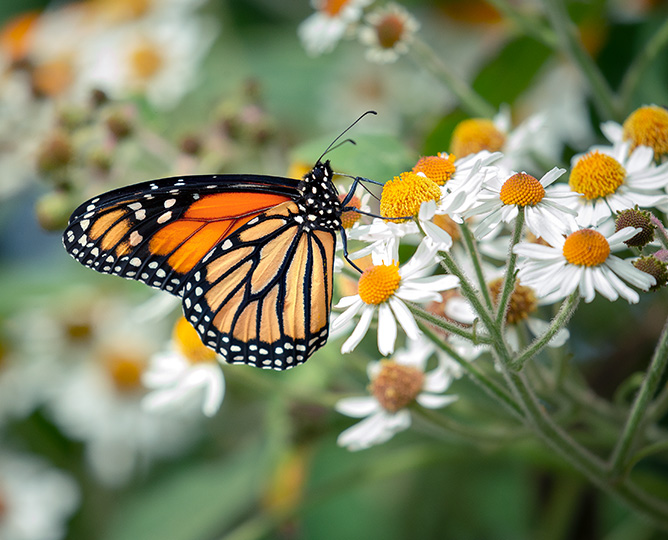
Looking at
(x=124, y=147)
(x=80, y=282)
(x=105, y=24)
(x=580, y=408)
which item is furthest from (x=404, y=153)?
(x=105, y=24)

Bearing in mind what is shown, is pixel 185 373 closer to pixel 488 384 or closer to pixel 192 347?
pixel 192 347

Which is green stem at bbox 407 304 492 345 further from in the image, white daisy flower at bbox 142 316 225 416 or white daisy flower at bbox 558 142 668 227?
white daisy flower at bbox 142 316 225 416

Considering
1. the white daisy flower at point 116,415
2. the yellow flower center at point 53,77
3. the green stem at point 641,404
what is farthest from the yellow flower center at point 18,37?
the green stem at point 641,404

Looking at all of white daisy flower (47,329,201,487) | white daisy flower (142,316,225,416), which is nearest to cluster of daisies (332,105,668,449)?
white daisy flower (142,316,225,416)

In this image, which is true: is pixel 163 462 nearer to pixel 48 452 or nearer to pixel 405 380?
pixel 48 452

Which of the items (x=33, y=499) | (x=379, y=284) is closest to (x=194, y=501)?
(x=33, y=499)

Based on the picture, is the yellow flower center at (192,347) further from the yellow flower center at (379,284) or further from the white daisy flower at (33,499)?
the white daisy flower at (33,499)
